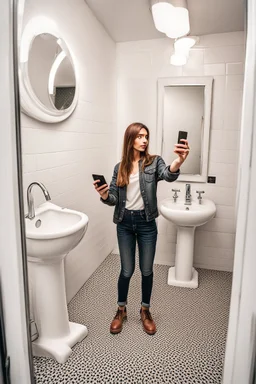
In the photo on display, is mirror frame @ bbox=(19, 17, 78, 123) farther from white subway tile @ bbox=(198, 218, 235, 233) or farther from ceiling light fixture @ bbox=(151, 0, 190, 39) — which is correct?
white subway tile @ bbox=(198, 218, 235, 233)

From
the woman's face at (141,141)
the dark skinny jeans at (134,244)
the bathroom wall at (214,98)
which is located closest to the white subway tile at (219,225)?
the bathroom wall at (214,98)

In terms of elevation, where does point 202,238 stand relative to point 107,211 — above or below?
below

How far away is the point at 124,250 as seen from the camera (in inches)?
58.2

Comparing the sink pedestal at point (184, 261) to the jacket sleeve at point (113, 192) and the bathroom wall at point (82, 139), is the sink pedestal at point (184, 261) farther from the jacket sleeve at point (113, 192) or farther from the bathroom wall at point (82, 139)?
the jacket sleeve at point (113, 192)

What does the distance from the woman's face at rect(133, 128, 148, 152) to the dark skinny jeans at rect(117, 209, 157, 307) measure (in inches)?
13.3

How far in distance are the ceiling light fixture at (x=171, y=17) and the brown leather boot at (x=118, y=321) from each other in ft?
5.07

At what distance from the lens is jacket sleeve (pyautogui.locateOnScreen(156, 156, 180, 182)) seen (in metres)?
1.29

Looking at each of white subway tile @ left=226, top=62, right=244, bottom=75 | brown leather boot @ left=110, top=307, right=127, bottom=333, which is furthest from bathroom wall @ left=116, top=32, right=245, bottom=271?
brown leather boot @ left=110, top=307, right=127, bottom=333

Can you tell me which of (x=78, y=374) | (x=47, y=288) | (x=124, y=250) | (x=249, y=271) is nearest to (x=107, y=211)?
(x=124, y=250)

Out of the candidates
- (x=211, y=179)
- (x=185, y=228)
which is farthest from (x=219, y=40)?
(x=185, y=228)

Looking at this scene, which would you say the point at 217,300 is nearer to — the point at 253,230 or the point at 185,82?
the point at 253,230

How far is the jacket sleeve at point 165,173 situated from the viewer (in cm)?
129

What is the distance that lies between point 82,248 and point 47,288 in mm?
376

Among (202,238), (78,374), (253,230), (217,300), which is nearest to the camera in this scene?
(253,230)
